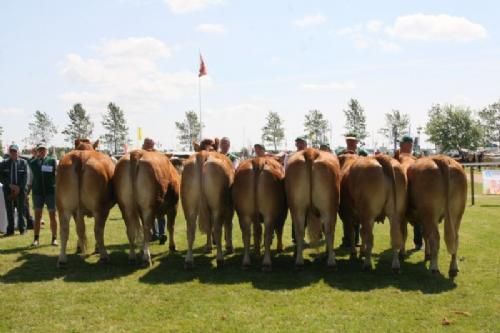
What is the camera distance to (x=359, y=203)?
791 cm

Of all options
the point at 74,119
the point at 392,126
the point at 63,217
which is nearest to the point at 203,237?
the point at 63,217

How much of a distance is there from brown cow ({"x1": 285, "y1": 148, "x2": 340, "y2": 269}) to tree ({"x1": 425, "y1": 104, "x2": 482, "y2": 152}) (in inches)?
2474

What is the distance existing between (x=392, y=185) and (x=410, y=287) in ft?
5.21

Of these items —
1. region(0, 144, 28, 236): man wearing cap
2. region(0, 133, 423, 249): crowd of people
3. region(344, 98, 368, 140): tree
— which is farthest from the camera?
region(344, 98, 368, 140): tree

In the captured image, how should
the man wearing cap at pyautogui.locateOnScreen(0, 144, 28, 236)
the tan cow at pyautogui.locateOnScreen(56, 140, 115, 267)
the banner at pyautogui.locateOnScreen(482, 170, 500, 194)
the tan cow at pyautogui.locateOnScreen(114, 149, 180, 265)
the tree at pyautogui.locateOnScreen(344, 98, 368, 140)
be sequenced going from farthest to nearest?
the tree at pyautogui.locateOnScreen(344, 98, 368, 140), the banner at pyautogui.locateOnScreen(482, 170, 500, 194), the man wearing cap at pyautogui.locateOnScreen(0, 144, 28, 236), the tan cow at pyautogui.locateOnScreen(56, 140, 115, 267), the tan cow at pyautogui.locateOnScreen(114, 149, 180, 265)

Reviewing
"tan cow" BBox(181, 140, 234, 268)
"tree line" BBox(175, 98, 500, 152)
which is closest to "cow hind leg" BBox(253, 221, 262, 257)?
"tan cow" BBox(181, 140, 234, 268)

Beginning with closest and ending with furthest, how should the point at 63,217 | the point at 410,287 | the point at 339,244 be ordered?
1. the point at 410,287
2. the point at 63,217
3. the point at 339,244

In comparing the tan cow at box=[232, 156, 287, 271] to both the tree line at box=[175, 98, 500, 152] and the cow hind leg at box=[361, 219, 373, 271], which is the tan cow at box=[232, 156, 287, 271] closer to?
the cow hind leg at box=[361, 219, 373, 271]

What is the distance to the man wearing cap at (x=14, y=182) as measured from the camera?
12.3 metres

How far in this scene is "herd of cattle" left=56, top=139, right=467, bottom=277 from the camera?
→ 765 cm

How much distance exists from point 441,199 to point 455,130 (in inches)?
2529

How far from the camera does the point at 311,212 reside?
826cm

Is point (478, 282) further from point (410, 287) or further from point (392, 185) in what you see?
point (392, 185)

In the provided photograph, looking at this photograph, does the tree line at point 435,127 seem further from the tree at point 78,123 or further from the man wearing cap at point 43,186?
the man wearing cap at point 43,186
